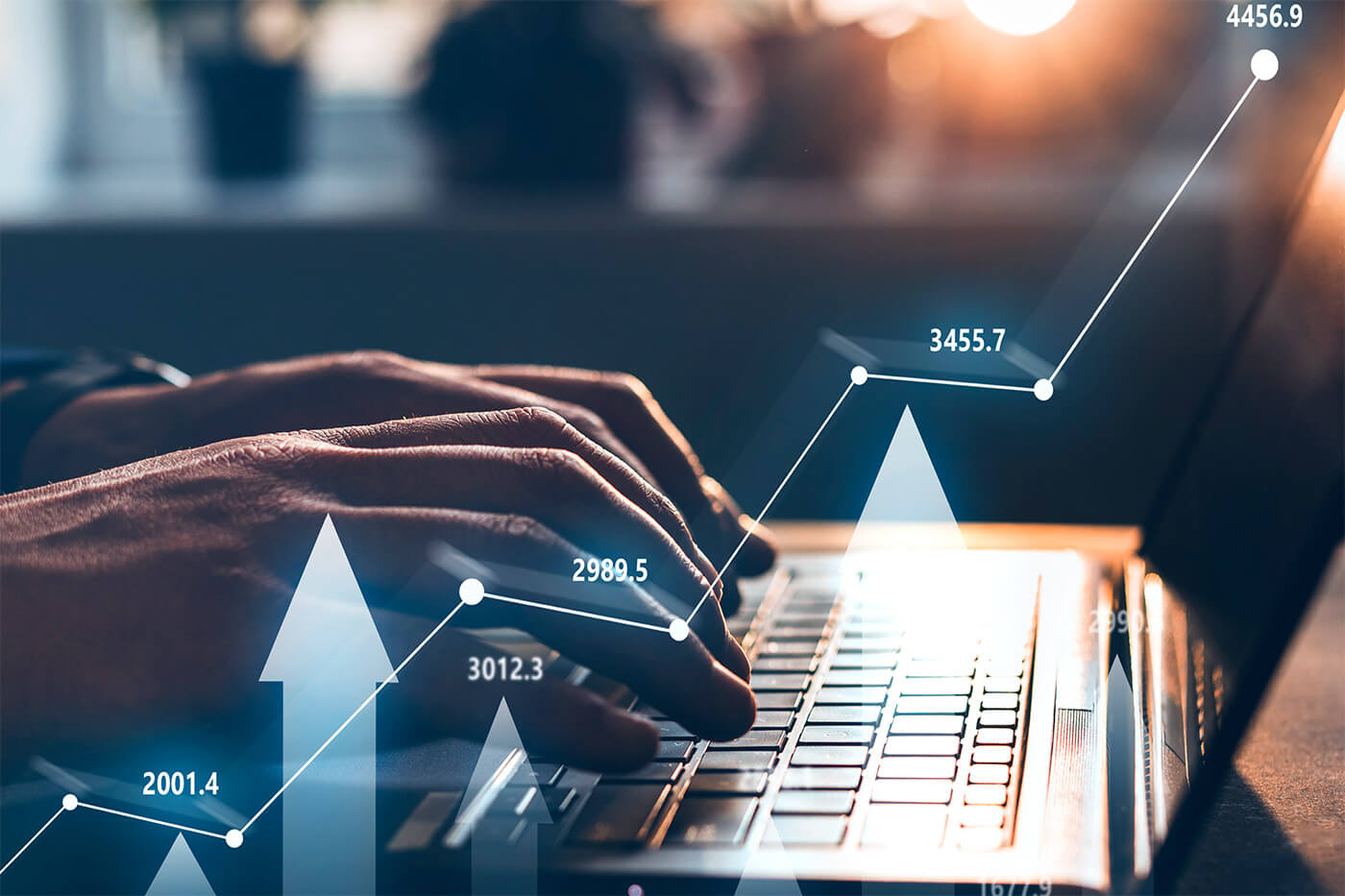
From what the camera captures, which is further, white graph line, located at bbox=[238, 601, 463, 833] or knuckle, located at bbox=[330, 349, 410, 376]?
knuckle, located at bbox=[330, 349, 410, 376]

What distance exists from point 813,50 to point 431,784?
1108mm

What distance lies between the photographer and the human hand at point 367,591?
0.37 meters

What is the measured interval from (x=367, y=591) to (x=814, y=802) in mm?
145

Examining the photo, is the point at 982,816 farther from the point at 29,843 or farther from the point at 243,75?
the point at 243,75

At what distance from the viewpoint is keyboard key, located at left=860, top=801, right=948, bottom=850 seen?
12.7 inches

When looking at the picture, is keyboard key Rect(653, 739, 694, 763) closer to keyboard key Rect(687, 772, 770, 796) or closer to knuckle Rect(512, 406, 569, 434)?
keyboard key Rect(687, 772, 770, 796)

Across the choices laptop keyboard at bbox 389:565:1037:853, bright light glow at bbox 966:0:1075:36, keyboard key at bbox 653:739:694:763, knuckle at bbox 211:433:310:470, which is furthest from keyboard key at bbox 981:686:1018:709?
bright light glow at bbox 966:0:1075:36

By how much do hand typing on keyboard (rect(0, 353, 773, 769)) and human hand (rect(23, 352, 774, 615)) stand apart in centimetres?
15

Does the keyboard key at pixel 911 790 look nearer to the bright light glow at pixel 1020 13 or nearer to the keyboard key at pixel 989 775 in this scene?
the keyboard key at pixel 989 775

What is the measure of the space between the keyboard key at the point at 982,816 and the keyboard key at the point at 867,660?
0.13 meters

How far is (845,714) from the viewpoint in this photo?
42 cm

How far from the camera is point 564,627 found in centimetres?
37

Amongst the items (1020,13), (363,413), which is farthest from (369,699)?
(1020,13)

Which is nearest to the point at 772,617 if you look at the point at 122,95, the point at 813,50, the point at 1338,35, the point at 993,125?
the point at 1338,35
